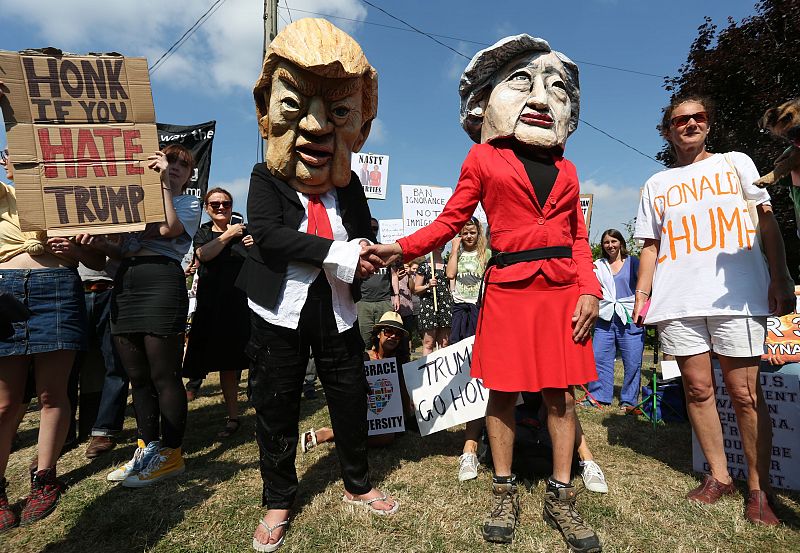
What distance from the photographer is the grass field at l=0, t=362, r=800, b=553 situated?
1.99 meters

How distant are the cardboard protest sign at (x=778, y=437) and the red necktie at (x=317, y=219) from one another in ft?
8.08

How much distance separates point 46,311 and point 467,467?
8.25 feet

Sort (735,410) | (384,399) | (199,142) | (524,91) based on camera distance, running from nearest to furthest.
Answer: (524,91)
(735,410)
(384,399)
(199,142)

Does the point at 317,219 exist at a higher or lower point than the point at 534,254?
higher

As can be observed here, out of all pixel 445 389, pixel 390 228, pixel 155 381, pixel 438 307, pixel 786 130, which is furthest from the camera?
pixel 390 228

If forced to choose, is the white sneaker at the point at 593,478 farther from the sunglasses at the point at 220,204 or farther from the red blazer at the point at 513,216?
the sunglasses at the point at 220,204

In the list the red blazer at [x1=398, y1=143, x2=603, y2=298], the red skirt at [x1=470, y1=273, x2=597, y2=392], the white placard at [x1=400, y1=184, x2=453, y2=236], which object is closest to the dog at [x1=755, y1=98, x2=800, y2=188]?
the red blazer at [x1=398, y1=143, x2=603, y2=298]

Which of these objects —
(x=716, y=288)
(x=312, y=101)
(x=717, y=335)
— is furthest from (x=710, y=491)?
(x=312, y=101)

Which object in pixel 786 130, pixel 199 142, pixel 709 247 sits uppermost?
pixel 199 142

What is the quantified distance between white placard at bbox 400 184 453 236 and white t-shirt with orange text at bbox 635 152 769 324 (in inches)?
207

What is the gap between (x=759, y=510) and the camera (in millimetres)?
2119

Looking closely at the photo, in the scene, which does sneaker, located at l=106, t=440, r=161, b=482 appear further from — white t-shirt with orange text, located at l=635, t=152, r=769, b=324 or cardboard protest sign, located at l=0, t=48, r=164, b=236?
white t-shirt with orange text, located at l=635, t=152, r=769, b=324

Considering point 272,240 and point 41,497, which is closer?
point 272,240

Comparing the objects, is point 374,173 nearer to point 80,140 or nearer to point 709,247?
point 80,140
